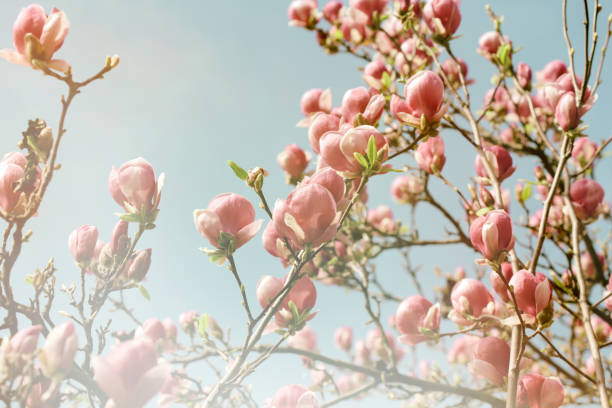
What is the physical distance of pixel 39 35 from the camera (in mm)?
792

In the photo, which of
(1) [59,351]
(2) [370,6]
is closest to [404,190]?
(2) [370,6]

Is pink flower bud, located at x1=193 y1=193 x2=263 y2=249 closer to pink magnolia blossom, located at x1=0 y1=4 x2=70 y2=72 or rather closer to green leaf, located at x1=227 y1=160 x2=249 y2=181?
green leaf, located at x1=227 y1=160 x2=249 y2=181

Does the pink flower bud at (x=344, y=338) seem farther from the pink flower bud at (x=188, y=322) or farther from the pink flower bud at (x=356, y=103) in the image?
the pink flower bud at (x=356, y=103)

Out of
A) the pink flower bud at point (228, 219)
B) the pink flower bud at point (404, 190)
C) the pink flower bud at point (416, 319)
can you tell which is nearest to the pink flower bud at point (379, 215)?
the pink flower bud at point (404, 190)

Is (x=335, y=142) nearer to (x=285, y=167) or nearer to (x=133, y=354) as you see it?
Result: (x=133, y=354)

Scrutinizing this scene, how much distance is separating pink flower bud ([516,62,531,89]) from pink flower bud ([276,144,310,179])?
1001 millimetres

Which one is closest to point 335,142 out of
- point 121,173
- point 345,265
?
point 121,173

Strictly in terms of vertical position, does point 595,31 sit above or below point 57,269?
above

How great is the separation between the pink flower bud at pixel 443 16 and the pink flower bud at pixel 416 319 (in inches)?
36.0

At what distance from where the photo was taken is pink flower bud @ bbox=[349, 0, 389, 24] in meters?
1.92

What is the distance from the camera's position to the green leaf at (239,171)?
31.2 inches

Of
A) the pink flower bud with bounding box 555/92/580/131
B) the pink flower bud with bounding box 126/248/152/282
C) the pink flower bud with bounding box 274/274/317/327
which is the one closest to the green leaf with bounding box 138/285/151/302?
the pink flower bud with bounding box 126/248/152/282

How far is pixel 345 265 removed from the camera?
1928 millimetres

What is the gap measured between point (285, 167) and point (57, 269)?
0.88 meters
